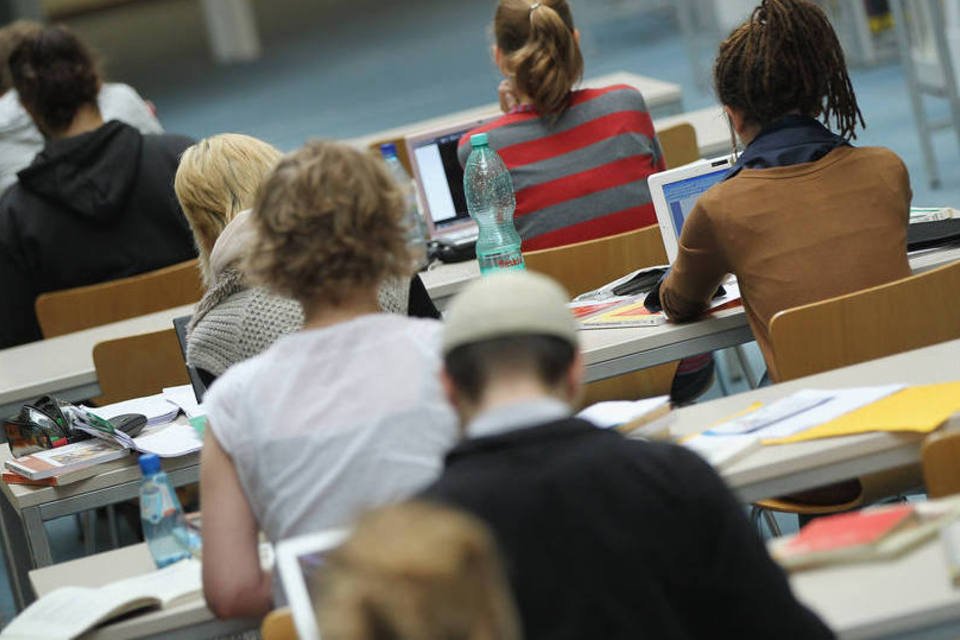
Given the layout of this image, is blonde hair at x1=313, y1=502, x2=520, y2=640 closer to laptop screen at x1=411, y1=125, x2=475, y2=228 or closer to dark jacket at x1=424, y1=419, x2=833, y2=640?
dark jacket at x1=424, y1=419, x2=833, y2=640

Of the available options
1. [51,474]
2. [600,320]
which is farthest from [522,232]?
[51,474]

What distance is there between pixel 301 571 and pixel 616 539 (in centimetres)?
50

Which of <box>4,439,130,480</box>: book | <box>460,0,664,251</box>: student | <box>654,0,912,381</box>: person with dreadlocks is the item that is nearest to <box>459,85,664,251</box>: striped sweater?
<box>460,0,664,251</box>: student

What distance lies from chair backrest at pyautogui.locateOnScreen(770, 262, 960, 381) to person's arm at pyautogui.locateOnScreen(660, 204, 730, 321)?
0.32m

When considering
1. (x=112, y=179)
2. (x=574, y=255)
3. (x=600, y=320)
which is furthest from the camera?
(x=112, y=179)

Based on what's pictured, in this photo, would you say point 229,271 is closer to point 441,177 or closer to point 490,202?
point 490,202

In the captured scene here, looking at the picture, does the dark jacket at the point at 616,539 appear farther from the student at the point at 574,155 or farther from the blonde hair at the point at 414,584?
the student at the point at 574,155

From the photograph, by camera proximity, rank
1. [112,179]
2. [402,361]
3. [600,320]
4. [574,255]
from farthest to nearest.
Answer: [112,179], [574,255], [600,320], [402,361]

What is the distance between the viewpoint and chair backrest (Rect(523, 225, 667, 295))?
12.6 feet

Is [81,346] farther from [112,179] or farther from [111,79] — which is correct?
[111,79]

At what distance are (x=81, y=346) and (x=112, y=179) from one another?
684 millimetres

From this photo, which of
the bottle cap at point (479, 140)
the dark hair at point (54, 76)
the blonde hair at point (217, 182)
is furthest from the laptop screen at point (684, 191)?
the dark hair at point (54, 76)

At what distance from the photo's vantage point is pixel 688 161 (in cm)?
510

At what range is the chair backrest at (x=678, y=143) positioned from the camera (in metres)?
5.05
